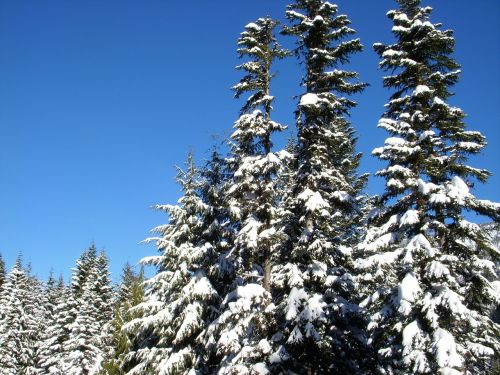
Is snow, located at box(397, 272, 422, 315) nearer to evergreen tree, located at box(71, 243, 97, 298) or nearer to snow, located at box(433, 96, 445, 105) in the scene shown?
snow, located at box(433, 96, 445, 105)

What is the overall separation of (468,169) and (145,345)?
64.6 ft

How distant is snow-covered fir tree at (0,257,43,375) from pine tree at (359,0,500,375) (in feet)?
161

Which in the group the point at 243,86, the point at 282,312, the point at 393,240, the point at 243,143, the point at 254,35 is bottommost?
the point at 282,312

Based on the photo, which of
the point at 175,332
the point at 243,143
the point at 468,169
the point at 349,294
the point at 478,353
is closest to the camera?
the point at 478,353

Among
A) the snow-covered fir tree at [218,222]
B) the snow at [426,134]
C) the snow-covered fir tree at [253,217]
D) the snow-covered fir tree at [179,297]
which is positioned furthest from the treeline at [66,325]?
the snow at [426,134]

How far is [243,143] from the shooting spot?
21.2 meters

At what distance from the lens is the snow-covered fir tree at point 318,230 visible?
17797 millimetres

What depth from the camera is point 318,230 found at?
20.2 m

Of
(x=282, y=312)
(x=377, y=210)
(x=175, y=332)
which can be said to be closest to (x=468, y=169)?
(x=377, y=210)

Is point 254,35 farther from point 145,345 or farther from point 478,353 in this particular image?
point 145,345

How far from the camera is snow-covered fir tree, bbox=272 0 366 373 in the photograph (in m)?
17.8

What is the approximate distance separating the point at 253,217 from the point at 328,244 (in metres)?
3.34

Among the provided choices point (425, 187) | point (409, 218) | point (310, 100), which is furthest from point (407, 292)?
point (310, 100)

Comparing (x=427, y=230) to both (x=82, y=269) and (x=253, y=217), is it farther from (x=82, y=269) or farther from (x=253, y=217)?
(x=82, y=269)
